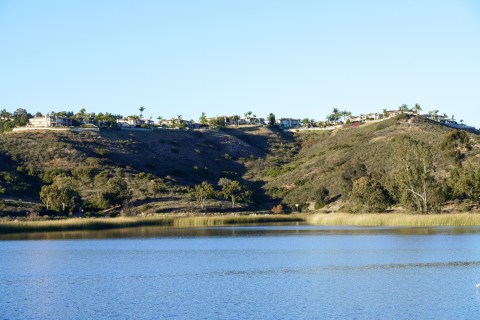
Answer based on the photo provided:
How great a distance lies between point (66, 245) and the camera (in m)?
70.9

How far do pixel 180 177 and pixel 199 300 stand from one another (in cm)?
12070

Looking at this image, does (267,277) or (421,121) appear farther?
(421,121)

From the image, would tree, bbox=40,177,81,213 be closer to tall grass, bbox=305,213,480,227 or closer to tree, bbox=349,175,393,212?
tall grass, bbox=305,213,480,227

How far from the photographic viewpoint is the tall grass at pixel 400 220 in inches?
3199

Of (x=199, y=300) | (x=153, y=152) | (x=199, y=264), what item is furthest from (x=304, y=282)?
(x=153, y=152)

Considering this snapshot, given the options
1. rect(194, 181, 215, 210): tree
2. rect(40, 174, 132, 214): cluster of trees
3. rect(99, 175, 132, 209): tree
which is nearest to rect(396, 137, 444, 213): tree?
rect(194, 181, 215, 210): tree

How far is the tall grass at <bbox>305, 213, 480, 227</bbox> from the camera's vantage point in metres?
81.2

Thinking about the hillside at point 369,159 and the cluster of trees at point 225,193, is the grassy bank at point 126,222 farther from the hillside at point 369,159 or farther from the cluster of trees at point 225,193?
the cluster of trees at point 225,193

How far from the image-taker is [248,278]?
4516cm

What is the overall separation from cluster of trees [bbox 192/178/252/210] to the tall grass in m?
28.6

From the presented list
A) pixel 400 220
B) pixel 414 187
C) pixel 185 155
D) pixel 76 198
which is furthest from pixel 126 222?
pixel 185 155

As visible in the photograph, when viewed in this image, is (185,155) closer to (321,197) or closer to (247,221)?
(321,197)

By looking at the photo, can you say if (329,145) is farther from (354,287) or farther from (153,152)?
(354,287)

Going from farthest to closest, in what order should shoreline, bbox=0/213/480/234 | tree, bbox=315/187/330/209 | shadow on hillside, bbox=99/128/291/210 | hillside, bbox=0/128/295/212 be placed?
shadow on hillside, bbox=99/128/291/210 → hillside, bbox=0/128/295/212 → tree, bbox=315/187/330/209 → shoreline, bbox=0/213/480/234
